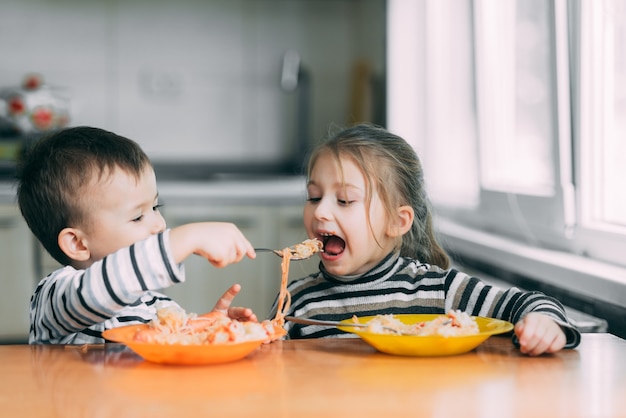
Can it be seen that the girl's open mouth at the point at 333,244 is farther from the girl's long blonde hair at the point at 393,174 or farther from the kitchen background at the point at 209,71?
the kitchen background at the point at 209,71

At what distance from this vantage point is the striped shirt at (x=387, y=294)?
4.75ft

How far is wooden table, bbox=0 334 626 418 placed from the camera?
0.85 metres

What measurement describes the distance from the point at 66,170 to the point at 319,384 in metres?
0.65

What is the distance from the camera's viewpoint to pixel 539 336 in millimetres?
1113

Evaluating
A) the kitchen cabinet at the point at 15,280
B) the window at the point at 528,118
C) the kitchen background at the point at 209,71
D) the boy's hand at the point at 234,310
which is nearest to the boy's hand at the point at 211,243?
the boy's hand at the point at 234,310

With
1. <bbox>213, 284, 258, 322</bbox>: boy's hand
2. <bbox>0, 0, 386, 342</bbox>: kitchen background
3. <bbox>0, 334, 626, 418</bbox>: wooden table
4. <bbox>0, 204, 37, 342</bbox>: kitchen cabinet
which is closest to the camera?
<bbox>0, 334, 626, 418</bbox>: wooden table

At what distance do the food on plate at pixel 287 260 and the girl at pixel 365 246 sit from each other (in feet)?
0.21

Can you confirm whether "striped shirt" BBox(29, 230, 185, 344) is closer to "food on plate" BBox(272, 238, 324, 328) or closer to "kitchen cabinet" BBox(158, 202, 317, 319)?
"food on plate" BBox(272, 238, 324, 328)

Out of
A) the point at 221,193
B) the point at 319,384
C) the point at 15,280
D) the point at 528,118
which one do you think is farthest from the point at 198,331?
the point at 15,280

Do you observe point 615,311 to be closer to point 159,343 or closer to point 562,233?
point 562,233

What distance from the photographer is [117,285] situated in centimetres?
109

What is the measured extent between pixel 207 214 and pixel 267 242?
25 cm

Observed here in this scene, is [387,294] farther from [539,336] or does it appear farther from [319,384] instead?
[319,384]

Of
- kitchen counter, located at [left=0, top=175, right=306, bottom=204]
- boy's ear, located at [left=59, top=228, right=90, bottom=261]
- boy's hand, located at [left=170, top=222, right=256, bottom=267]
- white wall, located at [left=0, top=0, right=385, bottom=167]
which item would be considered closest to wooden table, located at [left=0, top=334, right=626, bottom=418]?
boy's hand, located at [left=170, top=222, right=256, bottom=267]
